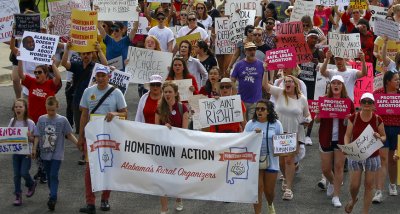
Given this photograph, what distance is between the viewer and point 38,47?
53.9 ft

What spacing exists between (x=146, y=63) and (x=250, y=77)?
5.90 feet

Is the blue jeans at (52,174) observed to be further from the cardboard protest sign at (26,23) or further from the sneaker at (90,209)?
the cardboard protest sign at (26,23)

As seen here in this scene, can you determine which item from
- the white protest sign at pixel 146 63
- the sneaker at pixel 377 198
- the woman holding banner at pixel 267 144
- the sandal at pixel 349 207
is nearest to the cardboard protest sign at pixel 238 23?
the white protest sign at pixel 146 63

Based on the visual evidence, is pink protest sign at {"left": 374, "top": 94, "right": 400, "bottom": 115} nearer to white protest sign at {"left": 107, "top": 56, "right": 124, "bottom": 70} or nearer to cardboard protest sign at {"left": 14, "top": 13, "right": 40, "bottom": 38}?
cardboard protest sign at {"left": 14, "top": 13, "right": 40, "bottom": 38}

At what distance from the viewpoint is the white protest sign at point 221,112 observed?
14.7 metres

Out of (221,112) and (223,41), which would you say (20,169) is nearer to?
(221,112)

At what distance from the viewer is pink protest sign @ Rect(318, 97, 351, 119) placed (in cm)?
1477

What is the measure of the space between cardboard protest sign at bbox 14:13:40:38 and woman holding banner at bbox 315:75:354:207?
14.8 ft

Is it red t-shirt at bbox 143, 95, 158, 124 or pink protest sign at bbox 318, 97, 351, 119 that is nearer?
red t-shirt at bbox 143, 95, 158, 124

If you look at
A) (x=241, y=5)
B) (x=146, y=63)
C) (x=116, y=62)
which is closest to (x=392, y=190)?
(x=146, y=63)

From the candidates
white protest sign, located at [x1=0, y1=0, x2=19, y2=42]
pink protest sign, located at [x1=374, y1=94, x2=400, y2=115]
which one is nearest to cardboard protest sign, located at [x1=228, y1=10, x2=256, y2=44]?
A: white protest sign, located at [x1=0, y1=0, x2=19, y2=42]

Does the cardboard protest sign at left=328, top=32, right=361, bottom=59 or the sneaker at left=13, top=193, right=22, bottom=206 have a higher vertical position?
the cardboard protest sign at left=328, top=32, right=361, bottom=59

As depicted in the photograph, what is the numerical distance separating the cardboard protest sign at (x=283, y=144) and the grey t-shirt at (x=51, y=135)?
8.60 ft

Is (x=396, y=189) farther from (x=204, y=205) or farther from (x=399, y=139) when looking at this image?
(x=204, y=205)
